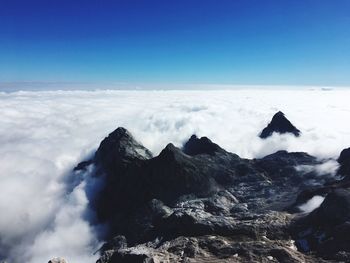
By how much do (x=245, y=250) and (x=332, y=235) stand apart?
22.1m

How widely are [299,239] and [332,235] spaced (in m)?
8.61

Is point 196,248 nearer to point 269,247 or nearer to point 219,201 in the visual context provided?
point 269,247

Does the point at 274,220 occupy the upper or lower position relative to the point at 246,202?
upper

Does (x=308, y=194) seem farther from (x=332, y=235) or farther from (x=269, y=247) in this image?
(x=269, y=247)

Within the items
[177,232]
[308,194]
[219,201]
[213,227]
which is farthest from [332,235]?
[219,201]

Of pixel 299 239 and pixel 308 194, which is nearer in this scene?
pixel 299 239

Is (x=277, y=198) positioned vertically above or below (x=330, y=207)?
below

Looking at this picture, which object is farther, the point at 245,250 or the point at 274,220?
the point at 274,220

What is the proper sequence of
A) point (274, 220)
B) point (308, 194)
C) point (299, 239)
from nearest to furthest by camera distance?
point (299, 239) → point (274, 220) → point (308, 194)

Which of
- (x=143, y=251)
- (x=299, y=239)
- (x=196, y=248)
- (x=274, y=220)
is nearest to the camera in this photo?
(x=143, y=251)

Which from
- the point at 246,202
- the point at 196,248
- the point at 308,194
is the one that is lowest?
the point at 246,202

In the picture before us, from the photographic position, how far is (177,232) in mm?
107625

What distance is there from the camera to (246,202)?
19500 cm

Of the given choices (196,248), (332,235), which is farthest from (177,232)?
(332,235)
